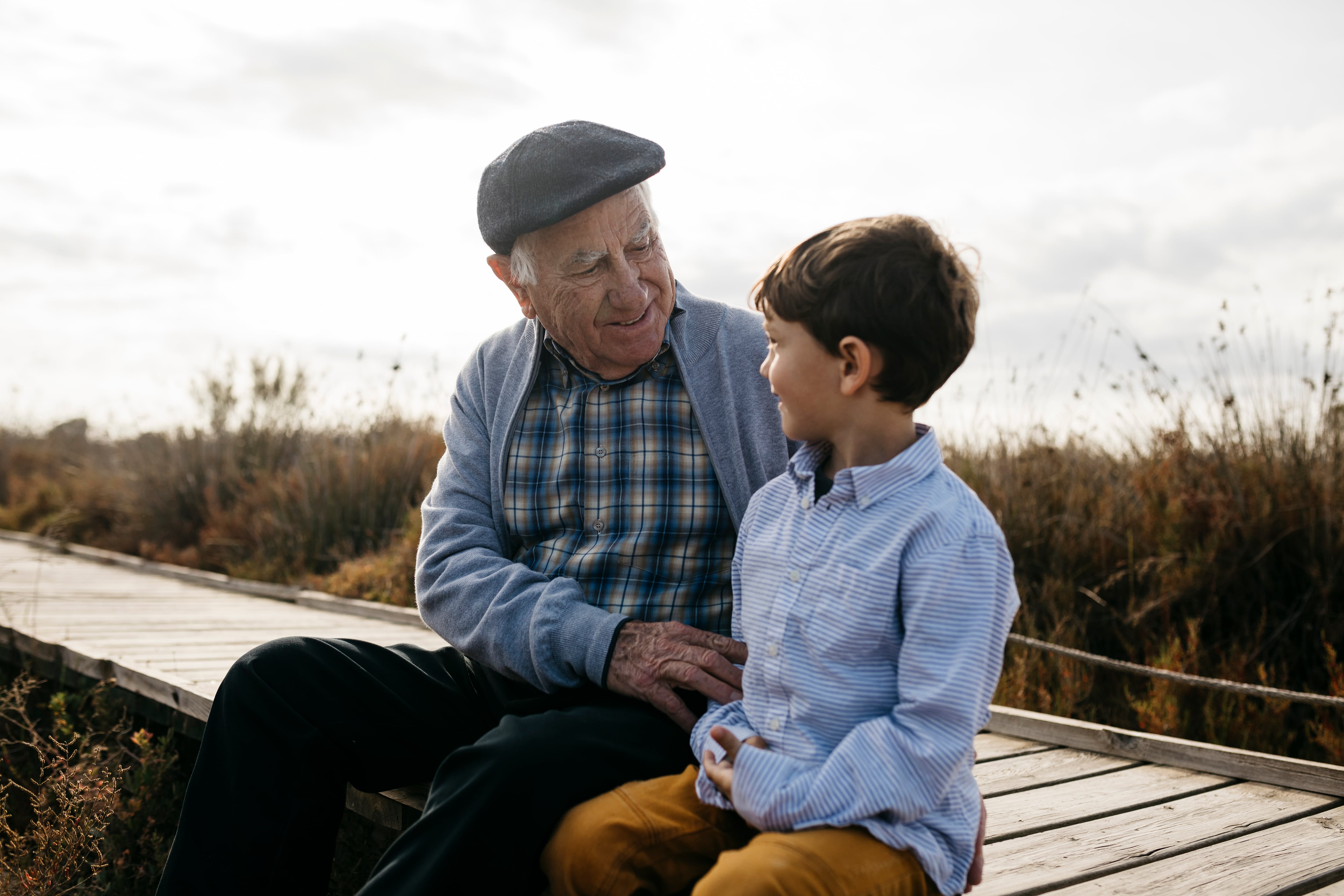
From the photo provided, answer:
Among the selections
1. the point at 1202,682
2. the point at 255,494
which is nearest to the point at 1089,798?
the point at 1202,682

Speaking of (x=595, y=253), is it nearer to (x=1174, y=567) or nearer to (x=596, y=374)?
(x=596, y=374)

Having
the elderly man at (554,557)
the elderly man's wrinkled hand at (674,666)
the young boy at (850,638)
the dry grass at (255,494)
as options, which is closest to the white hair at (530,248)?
the elderly man at (554,557)

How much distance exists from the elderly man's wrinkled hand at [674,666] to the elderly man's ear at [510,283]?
2.70ft

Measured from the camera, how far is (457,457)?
95.7 inches

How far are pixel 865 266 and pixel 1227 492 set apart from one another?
3777 mm

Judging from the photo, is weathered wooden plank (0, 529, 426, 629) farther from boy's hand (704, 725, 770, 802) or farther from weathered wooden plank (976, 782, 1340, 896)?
boy's hand (704, 725, 770, 802)

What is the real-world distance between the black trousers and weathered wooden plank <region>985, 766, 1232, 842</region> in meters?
0.96

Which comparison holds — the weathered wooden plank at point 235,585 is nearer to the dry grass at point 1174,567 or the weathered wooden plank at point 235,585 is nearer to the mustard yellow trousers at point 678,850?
the dry grass at point 1174,567

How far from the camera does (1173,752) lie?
286 cm

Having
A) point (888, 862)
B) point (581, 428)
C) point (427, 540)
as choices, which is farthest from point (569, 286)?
point (888, 862)

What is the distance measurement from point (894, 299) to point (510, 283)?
3.91 feet

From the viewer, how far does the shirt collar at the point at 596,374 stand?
7.46ft

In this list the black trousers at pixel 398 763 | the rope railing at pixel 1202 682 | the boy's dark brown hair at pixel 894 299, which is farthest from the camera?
the rope railing at pixel 1202 682

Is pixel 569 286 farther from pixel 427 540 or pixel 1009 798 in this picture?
pixel 1009 798
